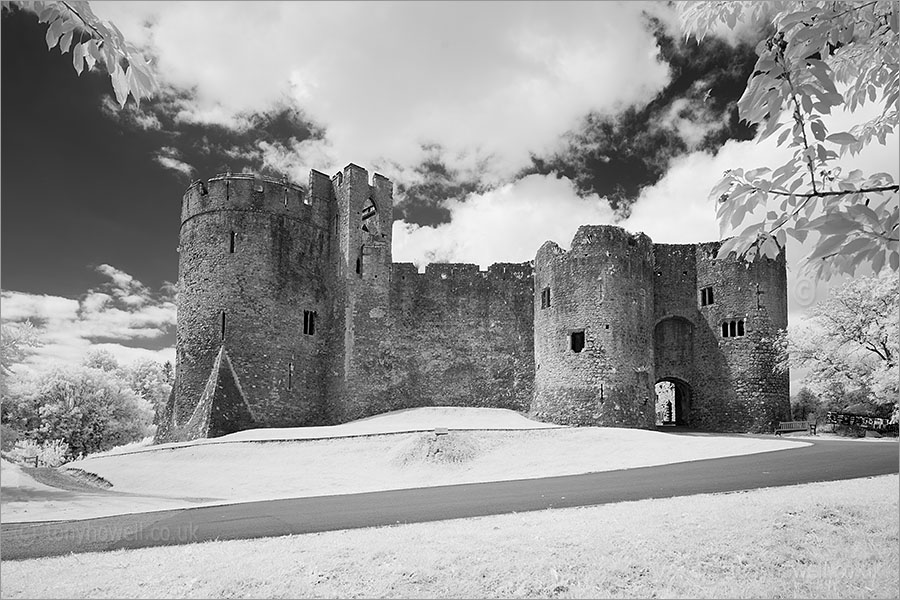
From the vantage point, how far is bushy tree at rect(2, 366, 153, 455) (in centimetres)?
4284

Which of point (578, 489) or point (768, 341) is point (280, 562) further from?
point (768, 341)

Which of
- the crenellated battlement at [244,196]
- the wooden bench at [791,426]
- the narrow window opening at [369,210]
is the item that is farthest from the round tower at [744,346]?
the crenellated battlement at [244,196]

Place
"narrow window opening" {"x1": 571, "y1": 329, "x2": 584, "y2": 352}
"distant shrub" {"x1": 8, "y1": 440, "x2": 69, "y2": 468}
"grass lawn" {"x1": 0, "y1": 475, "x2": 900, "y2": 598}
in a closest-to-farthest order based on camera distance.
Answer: "grass lawn" {"x1": 0, "y1": 475, "x2": 900, "y2": 598}
"narrow window opening" {"x1": 571, "y1": 329, "x2": 584, "y2": 352}
"distant shrub" {"x1": 8, "y1": 440, "x2": 69, "y2": 468}

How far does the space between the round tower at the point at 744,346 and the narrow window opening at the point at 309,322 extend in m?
17.7

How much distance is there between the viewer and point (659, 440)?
73.4 feet

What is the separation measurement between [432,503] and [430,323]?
18.6 m

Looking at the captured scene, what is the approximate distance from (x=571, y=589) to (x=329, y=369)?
80.9 feet

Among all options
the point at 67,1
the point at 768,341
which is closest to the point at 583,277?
the point at 768,341

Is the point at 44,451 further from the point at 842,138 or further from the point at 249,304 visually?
the point at 842,138

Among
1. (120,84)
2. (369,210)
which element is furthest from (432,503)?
(369,210)

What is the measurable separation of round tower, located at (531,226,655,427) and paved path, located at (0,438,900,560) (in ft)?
30.4

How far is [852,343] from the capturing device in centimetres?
2531

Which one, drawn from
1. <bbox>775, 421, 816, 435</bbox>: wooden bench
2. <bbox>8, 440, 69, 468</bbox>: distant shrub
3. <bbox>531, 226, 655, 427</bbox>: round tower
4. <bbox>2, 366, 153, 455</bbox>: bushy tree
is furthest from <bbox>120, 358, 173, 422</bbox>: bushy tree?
<bbox>775, 421, 816, 435</bbox>: wooden bench

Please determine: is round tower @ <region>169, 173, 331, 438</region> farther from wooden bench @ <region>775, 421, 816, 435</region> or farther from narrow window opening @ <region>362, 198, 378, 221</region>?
wooden bench @ <region>775, 421, 816, 435</region>
